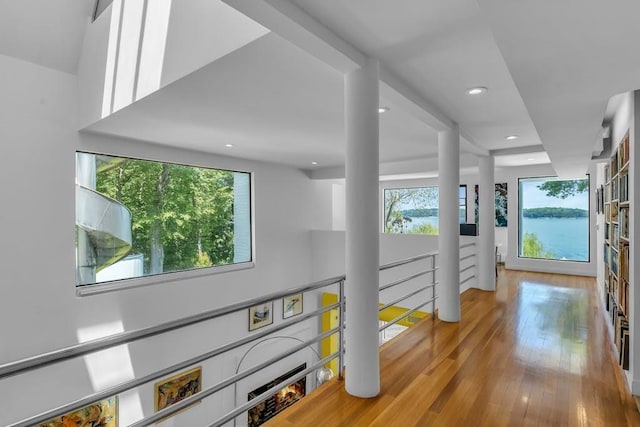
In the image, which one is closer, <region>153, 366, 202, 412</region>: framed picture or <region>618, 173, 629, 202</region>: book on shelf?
<region>618, 173, 629, 202</region>: book on shelf

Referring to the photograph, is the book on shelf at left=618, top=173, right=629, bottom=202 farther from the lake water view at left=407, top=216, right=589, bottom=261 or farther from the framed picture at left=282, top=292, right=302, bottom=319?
the framed picture at left=282, top=292, right=302, bottom=319

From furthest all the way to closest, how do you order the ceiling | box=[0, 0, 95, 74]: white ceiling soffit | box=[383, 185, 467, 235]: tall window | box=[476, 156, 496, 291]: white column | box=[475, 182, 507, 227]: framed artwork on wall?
box=[383, 185, 467, 235]: tall window < box=[475, 182, 507, 227]: framed artwork on wall < box=[476, 156, 496, 291]: white column < box=[0, 0, 95, 74]: white ceiling soffit < the ceiling

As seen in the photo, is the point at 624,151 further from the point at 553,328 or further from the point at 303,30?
the point at 303,30

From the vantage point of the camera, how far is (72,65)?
385 cm

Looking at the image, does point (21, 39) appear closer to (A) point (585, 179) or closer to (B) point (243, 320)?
(B) point (243, 320)

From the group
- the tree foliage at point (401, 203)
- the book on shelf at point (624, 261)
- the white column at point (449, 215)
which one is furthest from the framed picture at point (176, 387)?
the tree foliage at point (401, 203)

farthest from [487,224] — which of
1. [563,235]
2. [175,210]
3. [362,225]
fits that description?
[175,210]

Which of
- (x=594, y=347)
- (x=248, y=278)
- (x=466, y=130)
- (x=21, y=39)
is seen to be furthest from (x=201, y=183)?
(x=594, y=347)

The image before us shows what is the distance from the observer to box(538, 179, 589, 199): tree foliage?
721 centimetres

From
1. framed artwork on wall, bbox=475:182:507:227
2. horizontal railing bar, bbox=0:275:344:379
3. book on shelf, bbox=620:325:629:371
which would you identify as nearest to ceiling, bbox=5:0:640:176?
horizontal railing bar, bbox=0:275:344:379

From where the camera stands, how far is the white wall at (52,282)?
137 inches

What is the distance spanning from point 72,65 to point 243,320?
14.8 feet

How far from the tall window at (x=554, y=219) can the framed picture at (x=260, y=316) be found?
5688 millimetres

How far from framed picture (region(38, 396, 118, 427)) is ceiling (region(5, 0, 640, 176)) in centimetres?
342
